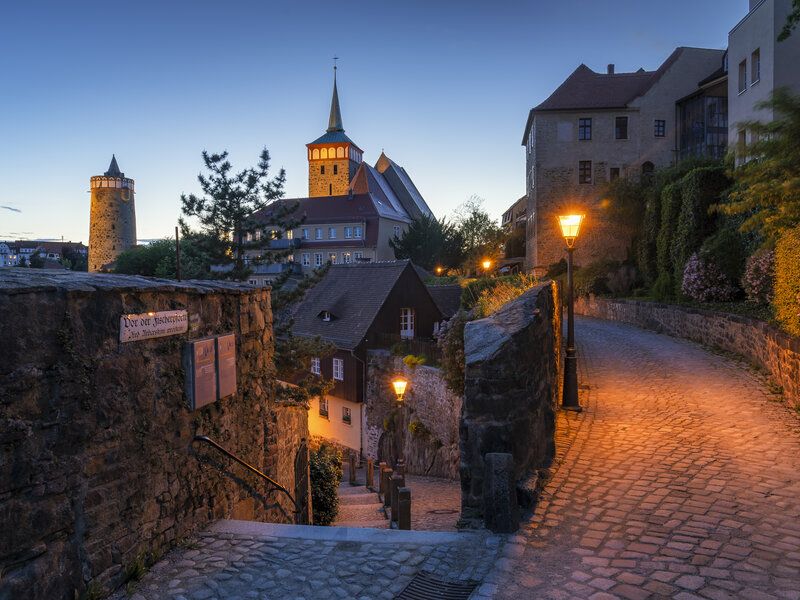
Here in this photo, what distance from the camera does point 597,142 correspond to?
133ft

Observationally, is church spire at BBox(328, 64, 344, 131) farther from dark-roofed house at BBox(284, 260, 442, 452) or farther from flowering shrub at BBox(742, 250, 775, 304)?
flowering shrub at BBox(742, 250, 775, 304)

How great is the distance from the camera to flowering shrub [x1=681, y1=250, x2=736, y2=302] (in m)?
18.0

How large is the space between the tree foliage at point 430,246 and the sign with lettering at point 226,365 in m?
45.2

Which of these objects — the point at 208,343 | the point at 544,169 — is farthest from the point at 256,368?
the point at 544,169

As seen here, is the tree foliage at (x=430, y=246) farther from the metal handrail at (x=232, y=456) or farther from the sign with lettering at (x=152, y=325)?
the sign with lettering at (x=152, y=325)

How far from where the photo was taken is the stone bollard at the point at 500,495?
495 centimetres

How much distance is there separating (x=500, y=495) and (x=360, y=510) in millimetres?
9090

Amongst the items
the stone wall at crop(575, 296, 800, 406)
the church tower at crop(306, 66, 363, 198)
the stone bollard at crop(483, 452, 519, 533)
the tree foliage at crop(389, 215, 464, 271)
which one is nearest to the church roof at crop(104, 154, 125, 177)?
the church tower at crop(306, 66, 363, 198)

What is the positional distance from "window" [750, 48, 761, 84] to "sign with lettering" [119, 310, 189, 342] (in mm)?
26386

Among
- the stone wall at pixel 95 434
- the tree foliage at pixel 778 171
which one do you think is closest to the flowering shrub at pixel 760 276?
the tree foliage at pixel 778 171

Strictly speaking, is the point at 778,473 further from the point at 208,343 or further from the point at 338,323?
the point at 338,323

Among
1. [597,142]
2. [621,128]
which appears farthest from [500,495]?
[621,128]

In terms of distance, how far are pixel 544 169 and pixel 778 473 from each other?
122 ft

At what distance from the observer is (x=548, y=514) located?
17.2 feet
